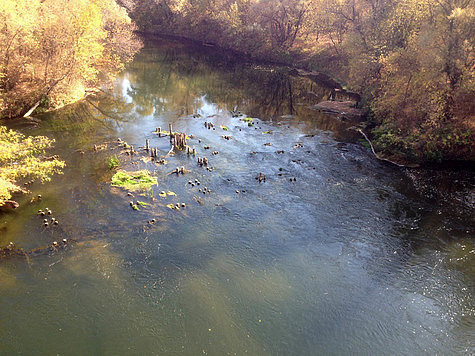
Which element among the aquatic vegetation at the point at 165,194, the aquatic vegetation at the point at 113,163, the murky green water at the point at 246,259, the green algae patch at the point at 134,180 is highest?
the aquatic vegetation at the point at 113,163

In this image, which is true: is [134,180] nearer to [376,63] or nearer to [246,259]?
[246,259]

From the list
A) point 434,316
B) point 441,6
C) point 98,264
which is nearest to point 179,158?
point 98,264

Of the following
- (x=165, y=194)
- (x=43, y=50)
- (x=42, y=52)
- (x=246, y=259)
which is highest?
(x=43, y=50)

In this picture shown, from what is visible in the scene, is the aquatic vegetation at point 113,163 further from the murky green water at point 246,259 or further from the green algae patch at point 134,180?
the green algae patch at point 134,180

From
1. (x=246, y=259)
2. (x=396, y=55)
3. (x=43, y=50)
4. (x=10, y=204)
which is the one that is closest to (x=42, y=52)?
(x=43, y=50)

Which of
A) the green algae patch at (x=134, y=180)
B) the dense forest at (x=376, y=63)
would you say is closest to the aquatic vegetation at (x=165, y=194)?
the green algae patch at (x=134, y=180)

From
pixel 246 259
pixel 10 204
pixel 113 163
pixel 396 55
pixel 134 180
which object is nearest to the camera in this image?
pixel 246 259

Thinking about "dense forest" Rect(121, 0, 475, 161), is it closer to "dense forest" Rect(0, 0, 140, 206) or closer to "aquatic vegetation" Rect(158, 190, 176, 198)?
"aquatic vegetation" Rect(158, 190, 176, 198)
